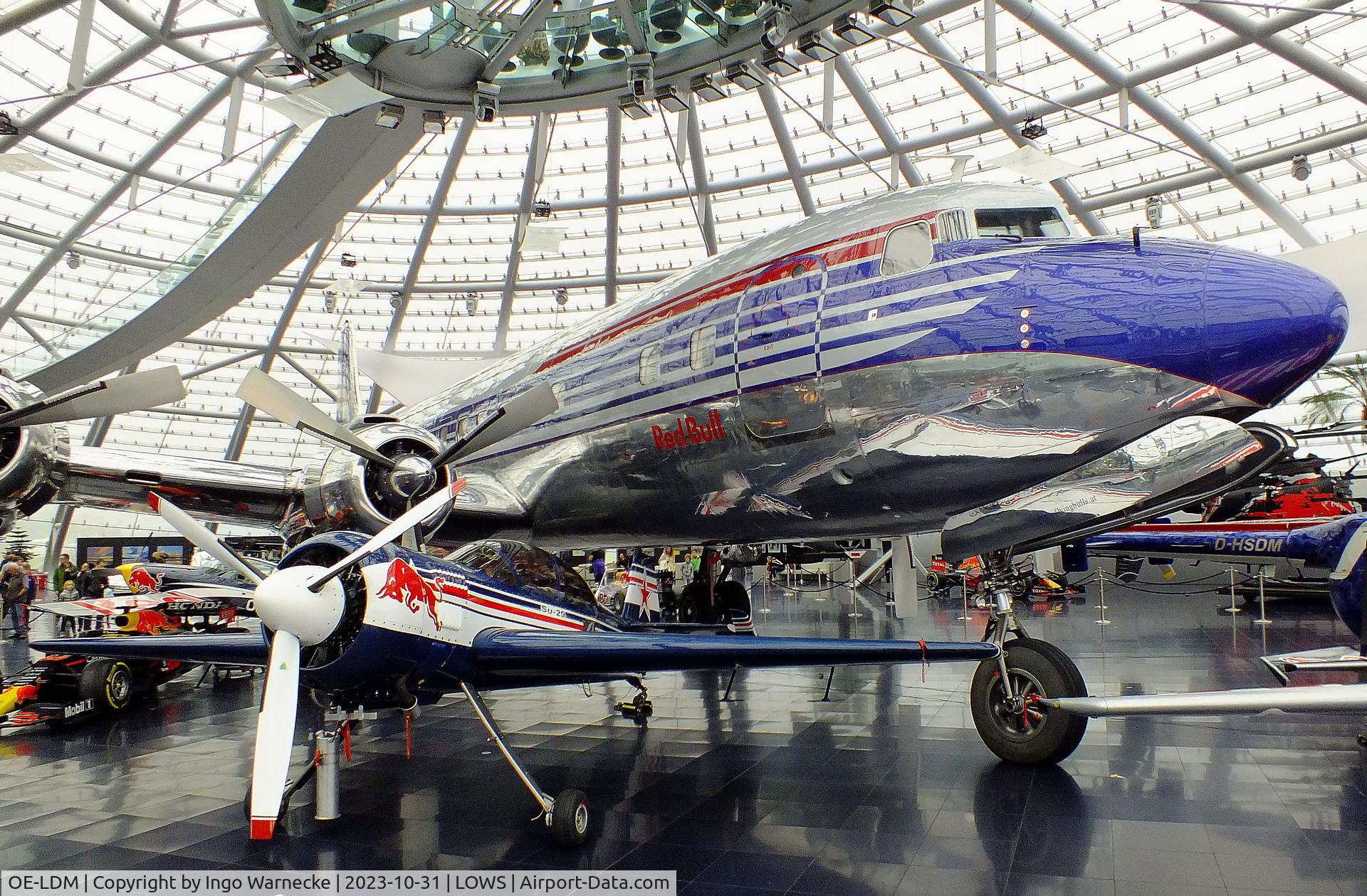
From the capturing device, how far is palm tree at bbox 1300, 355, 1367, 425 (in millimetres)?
26625

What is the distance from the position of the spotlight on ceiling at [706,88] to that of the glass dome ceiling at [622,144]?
5.8 inches

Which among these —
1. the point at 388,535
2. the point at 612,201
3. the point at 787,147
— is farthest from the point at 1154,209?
the point at 388,535

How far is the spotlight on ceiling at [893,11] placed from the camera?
10.6 meters

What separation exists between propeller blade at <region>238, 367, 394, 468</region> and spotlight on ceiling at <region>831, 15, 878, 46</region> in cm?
806

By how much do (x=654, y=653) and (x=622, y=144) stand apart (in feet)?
73.2

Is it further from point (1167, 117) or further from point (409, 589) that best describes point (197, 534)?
point (1167, 117)

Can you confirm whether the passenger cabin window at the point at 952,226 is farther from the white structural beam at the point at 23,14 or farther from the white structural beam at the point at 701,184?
the white structural beam at the point at 701,184

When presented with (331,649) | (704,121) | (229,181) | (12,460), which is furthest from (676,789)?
(229,181)

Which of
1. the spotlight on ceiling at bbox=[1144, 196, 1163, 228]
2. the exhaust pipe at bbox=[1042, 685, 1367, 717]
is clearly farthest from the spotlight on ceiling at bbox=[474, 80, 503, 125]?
the spotlight on ceiling at bbox=[1144, 196, 1163, 228]

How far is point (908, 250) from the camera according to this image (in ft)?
19.9

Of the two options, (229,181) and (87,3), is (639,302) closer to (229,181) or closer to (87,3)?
(87,3)

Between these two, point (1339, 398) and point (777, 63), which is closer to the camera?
point (777, 63)

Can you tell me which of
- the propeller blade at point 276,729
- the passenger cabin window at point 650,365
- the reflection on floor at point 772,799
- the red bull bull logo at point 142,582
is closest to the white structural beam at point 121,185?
the red bull bull logo at point 142,582

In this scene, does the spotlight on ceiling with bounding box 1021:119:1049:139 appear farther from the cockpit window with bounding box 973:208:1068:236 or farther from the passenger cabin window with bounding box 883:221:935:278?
the passenger cabin window with bounding box 883:221:935:278
